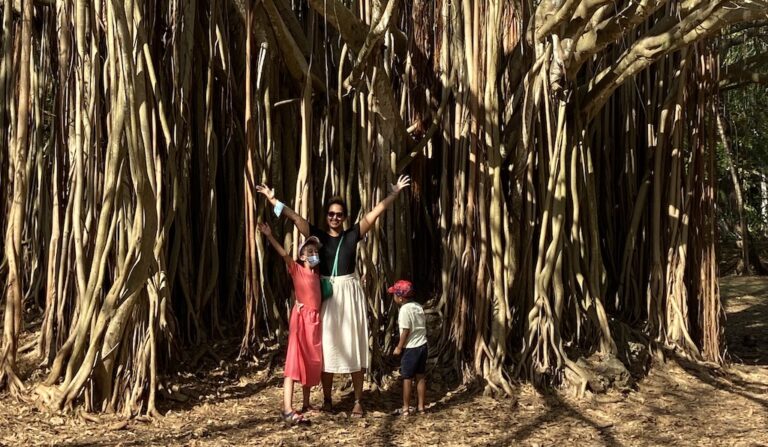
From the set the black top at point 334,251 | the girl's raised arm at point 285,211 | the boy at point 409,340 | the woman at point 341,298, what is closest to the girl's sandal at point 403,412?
the boy at point 409,340

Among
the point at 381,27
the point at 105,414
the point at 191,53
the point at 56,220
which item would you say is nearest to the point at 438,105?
the point at 381,27

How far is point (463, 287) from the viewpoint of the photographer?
4621 mm

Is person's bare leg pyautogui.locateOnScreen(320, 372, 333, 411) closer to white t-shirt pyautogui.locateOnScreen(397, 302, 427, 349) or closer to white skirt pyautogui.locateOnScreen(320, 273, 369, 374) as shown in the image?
white skirt pyautogui.locateOnScreen(320, 273, 369, 374)

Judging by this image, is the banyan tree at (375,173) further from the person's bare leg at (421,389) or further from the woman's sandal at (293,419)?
the woman's sandal at (293,419)

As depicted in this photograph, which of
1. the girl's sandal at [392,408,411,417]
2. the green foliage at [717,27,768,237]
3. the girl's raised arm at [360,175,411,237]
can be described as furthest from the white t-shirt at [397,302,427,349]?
the green foliage at [717,27,768,237]

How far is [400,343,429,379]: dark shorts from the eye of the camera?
158 inches

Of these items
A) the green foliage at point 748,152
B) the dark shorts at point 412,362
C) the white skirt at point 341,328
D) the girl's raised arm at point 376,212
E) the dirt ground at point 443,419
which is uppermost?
the green foliage at point 748,152

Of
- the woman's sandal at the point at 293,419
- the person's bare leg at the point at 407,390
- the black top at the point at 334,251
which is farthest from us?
the person's bare leg at the point at 407,390

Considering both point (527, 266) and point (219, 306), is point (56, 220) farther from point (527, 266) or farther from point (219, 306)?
point (527, 266)

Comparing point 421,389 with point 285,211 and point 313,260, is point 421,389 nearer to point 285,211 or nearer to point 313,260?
point 313,260

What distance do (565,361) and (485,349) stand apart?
1.46ft

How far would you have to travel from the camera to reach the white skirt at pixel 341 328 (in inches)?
154

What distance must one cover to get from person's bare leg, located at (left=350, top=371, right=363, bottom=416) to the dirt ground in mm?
56

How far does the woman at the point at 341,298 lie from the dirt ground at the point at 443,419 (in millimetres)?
305
